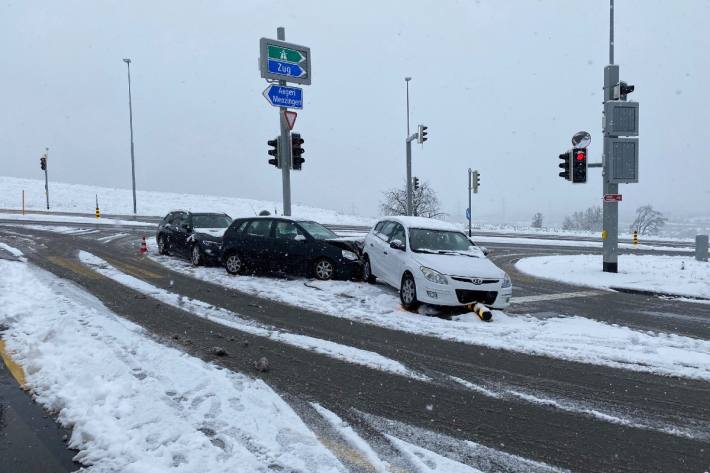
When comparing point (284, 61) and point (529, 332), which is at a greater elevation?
point (284, 61)

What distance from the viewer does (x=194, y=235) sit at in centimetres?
1442

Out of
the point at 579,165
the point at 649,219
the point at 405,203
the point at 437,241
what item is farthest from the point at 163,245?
the point at 649,219

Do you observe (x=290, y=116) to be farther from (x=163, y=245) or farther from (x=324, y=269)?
(x=163, y=245)

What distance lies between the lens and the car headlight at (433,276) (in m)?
8.84

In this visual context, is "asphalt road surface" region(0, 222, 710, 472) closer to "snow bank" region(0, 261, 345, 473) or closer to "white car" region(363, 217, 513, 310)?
"snow bank" region(0, 261, 345, 473)

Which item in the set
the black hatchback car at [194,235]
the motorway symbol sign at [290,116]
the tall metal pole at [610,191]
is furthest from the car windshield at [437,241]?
the tall metal pole at [610,191]

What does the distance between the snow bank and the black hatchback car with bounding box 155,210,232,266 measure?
6.80 meters

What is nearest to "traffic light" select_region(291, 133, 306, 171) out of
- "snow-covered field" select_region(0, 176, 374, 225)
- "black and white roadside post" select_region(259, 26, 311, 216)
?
"black and white roadside post" select_region(259, 26, 311, 216)

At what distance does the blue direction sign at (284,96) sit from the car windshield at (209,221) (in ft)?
12.5

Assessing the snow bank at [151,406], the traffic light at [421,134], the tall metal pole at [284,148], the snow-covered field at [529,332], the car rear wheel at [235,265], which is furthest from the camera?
the traffic light at [421,134]

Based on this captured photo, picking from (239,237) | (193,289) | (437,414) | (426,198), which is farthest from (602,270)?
(426,198)

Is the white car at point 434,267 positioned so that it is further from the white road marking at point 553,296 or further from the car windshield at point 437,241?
the white road marking at point 553,296

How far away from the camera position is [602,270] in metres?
15.4

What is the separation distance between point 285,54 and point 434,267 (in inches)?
359
